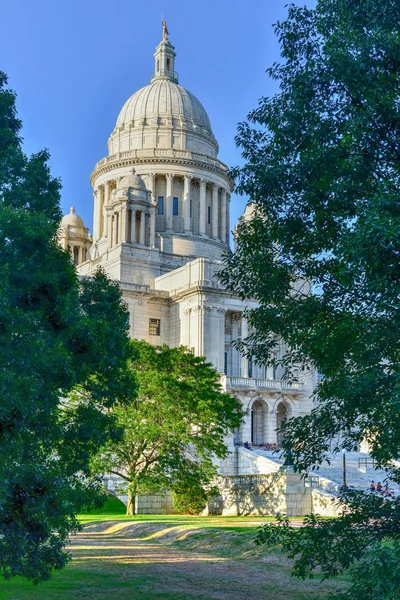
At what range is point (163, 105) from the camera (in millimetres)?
98312

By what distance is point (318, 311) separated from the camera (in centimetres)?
1582

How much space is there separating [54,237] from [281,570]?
11.3 m

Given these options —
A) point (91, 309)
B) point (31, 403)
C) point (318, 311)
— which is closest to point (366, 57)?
point (318, 311)

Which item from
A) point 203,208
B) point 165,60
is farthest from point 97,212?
point 165,60

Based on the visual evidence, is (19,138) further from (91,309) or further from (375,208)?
(375,208)

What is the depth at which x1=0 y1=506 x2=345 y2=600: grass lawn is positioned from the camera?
19.3 m

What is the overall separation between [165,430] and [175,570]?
20466 millimetres

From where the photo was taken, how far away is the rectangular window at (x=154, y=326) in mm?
76312

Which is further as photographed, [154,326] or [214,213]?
[214,213]

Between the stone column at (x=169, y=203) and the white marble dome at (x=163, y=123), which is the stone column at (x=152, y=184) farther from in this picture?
the white marble dome at (x=163, y=123)

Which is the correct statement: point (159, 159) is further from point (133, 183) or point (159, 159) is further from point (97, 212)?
point (97, 212)

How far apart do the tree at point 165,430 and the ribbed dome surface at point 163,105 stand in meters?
57.0

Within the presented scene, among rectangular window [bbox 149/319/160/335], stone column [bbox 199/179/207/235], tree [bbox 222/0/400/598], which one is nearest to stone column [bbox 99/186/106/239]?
stone column [bbox 199/179/207/235]

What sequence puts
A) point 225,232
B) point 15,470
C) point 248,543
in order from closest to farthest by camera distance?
1. point 15,470
2. point 248,543
3. point 225,232
